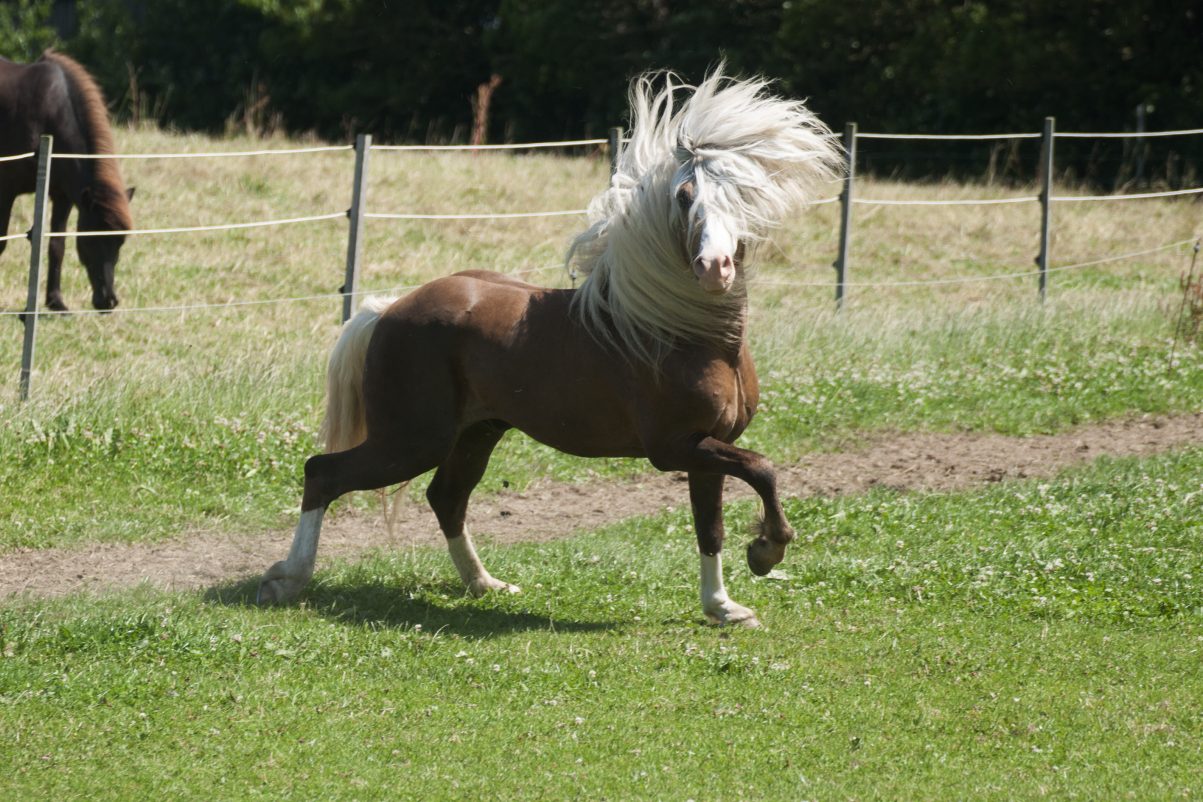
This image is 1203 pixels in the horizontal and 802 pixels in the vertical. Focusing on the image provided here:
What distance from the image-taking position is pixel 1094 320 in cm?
1217

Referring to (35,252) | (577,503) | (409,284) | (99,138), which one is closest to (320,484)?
(577,503)

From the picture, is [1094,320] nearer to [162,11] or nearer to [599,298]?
[599,298]

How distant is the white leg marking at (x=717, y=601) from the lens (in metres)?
5.86

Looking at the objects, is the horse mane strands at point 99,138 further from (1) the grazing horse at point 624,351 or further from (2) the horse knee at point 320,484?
(2) the horse knee at point 320,484

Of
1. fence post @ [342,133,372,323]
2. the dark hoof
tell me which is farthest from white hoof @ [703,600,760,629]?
fence post @ [342,133,372,323]

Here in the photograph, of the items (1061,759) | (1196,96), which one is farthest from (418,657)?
(1196,96)

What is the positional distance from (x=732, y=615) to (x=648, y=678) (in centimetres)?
77

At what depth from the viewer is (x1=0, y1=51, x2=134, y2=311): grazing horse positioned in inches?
447

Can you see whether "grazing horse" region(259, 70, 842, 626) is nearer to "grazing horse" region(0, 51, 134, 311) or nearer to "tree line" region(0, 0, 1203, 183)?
"grazing horse" region(0, 51, 134, 311)

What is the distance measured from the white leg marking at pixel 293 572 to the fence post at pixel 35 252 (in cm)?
317

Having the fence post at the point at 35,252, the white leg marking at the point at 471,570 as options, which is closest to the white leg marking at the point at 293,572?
the white leg marking at the point at 471,570

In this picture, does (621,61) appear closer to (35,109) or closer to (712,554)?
(35,109)

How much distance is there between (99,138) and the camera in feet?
39.5

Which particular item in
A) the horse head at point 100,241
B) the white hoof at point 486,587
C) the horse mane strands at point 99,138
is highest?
the horse mane strands at point 99,138
